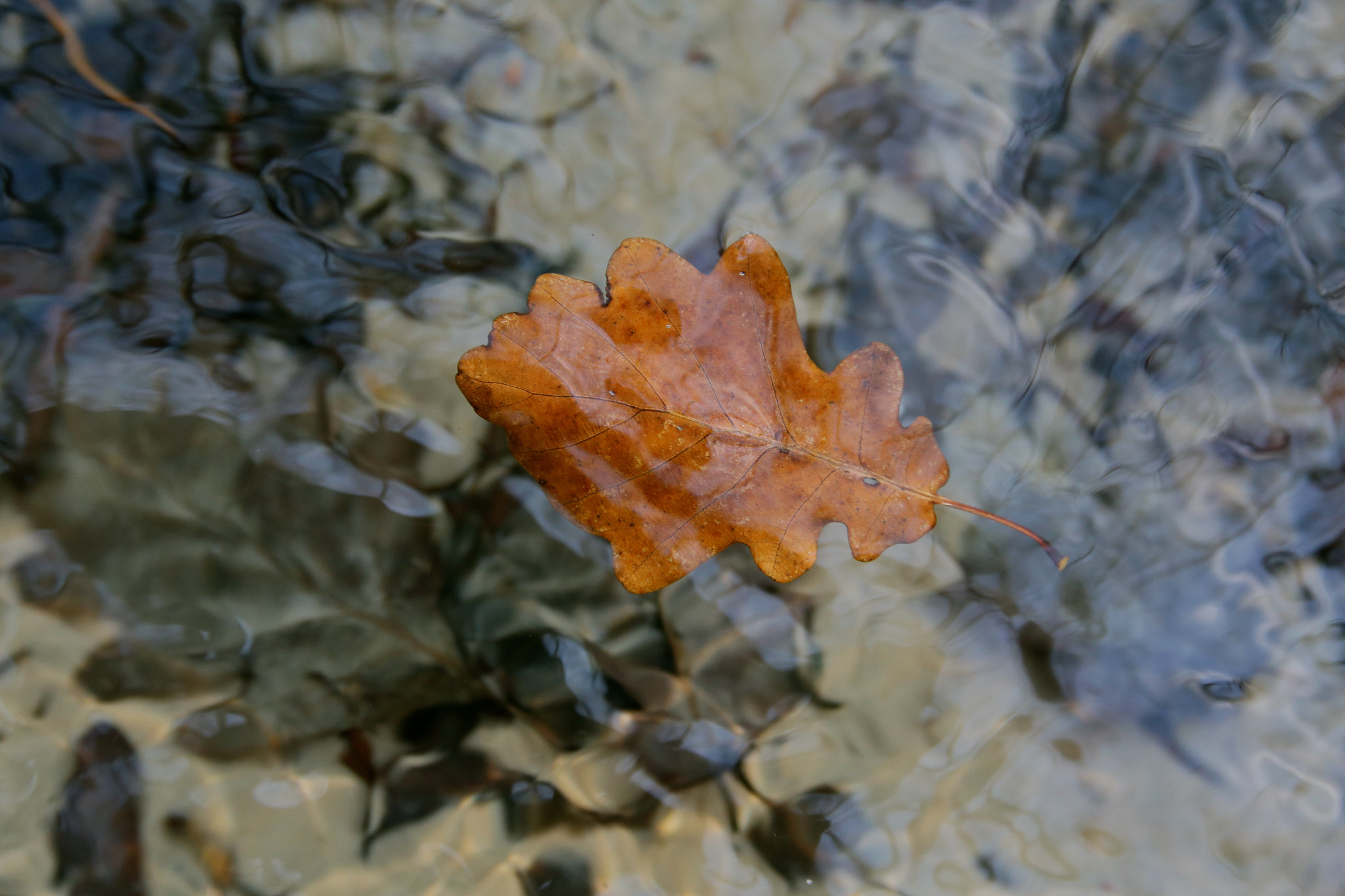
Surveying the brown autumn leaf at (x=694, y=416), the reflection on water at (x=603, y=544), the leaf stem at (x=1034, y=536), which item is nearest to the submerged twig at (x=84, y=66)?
the reflection on water at (x=603, y=544)

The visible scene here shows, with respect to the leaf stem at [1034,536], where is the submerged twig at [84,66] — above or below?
above

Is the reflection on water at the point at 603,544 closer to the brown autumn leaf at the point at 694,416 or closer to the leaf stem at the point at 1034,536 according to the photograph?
the leaf stem at the point at 1034,536

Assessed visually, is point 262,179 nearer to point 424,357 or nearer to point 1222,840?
point 424,357

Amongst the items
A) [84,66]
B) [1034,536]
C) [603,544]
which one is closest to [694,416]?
[603,544]

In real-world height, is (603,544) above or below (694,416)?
below

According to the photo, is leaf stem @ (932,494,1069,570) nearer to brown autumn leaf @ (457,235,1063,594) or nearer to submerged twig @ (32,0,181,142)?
brown autumn leaf @ (457,235,1063,594)

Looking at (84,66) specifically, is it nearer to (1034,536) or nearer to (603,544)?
(603,544)
